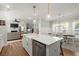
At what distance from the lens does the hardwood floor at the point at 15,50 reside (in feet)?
5.62

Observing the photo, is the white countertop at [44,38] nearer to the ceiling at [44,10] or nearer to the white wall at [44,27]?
the white wall at [44,27]

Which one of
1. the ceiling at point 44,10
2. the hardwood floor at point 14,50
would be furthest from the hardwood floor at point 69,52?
the hardwood floor at point 14,50

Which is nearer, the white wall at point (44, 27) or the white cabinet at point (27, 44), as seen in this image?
the white wall at point (44, 27)

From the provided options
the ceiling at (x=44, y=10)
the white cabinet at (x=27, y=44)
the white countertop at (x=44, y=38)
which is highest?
the ceiling at (x=44, y=10)

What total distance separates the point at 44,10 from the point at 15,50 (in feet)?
3.11

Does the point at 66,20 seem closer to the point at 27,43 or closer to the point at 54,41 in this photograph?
the point at 54,41

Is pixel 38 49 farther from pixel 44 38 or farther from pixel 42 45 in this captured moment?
pixel 44 38

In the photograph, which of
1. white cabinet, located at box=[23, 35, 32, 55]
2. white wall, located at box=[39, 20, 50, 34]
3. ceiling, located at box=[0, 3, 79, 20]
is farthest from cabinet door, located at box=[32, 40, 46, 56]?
ceiling, located at box=[0, 3, 79, 20]

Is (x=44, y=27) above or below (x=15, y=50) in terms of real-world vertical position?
above

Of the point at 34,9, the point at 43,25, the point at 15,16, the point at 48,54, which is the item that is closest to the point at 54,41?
the point at 48,54

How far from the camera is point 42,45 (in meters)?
1.71

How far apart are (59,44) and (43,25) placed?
478 millimetres

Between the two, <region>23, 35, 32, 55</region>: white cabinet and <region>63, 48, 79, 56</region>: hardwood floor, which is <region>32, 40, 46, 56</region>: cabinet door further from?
<region>63, 48, 79, 56</region>: hardwood floor

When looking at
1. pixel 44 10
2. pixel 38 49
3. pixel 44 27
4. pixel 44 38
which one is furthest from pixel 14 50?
pixel 44 10
